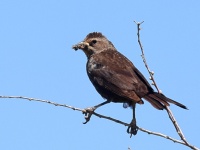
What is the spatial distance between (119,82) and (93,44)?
6.08 ft

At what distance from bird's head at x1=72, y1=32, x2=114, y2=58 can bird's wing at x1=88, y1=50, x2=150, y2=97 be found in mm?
552

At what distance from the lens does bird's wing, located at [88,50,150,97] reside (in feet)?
19.9

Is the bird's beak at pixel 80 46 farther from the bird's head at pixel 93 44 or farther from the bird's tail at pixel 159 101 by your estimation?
the bird's tail at pixel 159 101

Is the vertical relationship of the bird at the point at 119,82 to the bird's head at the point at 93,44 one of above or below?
below

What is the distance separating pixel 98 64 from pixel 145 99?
131 cm

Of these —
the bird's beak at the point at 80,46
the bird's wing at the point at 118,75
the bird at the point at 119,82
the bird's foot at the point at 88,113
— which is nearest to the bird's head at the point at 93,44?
the bird's beak at the point at 80,46

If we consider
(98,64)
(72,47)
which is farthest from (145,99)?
(72,47)

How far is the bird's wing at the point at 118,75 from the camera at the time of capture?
607cm

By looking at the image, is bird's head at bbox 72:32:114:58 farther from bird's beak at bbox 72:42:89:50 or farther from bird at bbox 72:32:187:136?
bird at bbox 72:32:187:136

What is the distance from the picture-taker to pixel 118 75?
6352 millimetres

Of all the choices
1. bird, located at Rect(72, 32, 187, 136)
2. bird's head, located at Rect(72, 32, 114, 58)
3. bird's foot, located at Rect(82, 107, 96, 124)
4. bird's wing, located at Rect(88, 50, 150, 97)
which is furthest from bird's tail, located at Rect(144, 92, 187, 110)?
bird's head, located at Rect(72, 32, 114, 58)

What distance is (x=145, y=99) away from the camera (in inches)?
228

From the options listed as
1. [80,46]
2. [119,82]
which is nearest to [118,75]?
[119,82]

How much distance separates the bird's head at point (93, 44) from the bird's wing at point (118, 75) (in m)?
0.55
